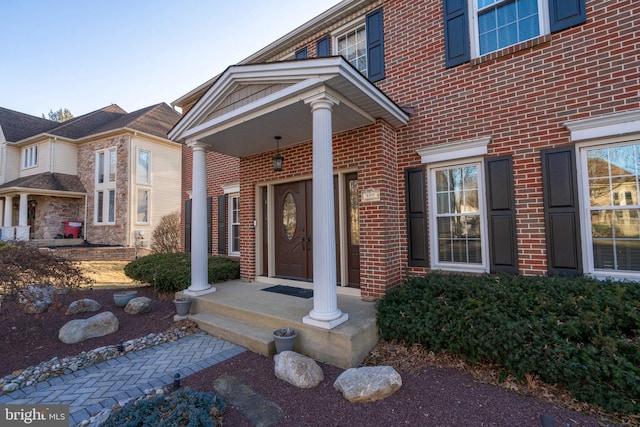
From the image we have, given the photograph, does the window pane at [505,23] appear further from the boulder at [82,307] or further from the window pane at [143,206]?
the window pane at [143,206]

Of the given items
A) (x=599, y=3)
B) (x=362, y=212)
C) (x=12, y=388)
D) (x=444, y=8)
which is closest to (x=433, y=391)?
(x=362, y=212)

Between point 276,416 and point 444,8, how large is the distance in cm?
637

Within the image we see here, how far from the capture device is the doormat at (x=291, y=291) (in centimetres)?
532

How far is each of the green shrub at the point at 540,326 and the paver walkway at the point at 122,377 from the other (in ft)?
8.09

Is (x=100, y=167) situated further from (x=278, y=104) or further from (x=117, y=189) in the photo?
(x=278, y=104)

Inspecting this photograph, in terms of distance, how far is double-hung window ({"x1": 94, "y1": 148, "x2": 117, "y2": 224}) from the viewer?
1558cm

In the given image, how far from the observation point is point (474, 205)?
15.2ft

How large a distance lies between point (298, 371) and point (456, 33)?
18.5ft

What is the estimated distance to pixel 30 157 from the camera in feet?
57.2

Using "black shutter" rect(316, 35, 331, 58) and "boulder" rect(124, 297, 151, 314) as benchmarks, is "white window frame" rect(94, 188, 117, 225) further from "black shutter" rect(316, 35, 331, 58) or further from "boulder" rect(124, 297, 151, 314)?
"black shutter" rect(316, 35, 331, 58)

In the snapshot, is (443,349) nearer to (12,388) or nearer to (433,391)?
(433,391)

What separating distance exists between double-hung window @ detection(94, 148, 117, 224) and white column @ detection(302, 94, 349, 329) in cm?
1600

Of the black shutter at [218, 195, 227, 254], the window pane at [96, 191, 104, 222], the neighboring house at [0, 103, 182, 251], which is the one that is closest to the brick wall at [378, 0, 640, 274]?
the black shutter at [218, 195, 227, 254]

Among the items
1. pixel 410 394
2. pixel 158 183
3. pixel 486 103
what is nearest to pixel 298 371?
pixel 410 394
